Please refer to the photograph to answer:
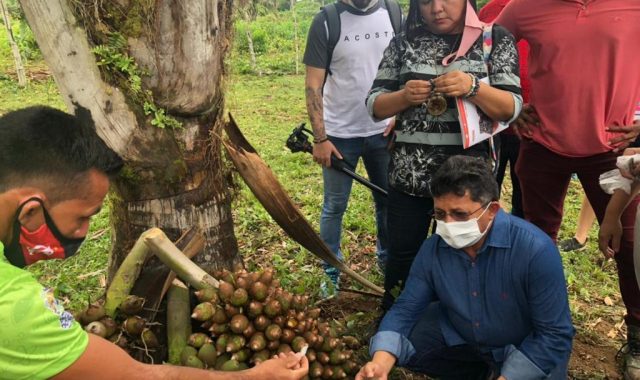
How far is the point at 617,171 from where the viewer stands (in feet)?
8.53

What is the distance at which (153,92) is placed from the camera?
7.39 ft

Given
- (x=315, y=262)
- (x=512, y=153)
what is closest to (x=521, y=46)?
(x=512, y=153)

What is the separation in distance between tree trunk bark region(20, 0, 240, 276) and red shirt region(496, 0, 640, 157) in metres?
1.61

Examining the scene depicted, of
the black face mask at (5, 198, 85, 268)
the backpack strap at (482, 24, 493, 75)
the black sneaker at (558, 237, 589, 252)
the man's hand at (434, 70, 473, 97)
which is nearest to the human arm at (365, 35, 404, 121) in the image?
the man's hand at (434, 70, 473, 97)

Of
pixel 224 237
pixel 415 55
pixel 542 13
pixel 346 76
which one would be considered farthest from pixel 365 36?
pixel 224 237

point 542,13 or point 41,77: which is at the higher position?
point 542,13

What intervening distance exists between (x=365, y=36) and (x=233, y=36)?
1169 mm

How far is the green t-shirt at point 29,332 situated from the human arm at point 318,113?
7.03 ft

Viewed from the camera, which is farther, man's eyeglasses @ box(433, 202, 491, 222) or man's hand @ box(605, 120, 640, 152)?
man's hand @ box(605, 120, 640, 152)

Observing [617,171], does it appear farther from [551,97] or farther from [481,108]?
[481,108]

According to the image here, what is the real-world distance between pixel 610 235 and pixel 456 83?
1.17 meters

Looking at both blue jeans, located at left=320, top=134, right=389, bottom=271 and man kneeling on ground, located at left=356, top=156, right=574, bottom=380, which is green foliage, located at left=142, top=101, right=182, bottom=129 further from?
blue jeans, located at left=320, top=134, right=389, bottom=271

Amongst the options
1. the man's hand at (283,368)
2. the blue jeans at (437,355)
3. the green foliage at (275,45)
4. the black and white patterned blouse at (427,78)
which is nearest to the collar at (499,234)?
the black and white patterned blouse at (427,78)

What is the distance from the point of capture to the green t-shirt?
4.50 feet
